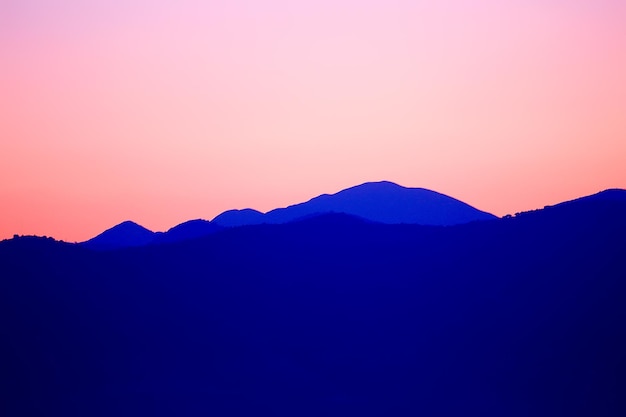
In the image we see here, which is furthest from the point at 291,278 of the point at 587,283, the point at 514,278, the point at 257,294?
the point at 587,283

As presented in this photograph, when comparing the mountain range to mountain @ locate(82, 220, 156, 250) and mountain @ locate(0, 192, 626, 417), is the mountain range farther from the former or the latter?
mountain @ locate(0, 192, 626, 417)

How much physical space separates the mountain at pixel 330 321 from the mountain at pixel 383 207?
22.4 m

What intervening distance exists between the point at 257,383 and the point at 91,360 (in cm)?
690

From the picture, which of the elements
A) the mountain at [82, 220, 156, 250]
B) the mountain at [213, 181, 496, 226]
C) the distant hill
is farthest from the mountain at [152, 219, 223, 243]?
the mountain at [213, 181, 496, 226]

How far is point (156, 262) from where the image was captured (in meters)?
42.6

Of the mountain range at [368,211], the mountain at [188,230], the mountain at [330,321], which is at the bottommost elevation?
the mountain at [330,321]

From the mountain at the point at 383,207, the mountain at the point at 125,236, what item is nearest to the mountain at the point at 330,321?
the mountain at the point at 383,207

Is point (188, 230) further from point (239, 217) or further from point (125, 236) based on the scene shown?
point (239, 217)

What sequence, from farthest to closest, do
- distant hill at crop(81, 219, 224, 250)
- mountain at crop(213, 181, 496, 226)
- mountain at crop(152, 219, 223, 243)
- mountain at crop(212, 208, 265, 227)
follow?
mountain at crop(212, 208, 265, 227)
mountain at crop(213, 181, 496, 226)
distant hill at crop(81, 219, 224, 250)
mountain at crop(152, 219, 223, 243)

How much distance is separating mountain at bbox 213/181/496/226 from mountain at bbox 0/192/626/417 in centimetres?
2245

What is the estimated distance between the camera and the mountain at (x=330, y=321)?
105 feet

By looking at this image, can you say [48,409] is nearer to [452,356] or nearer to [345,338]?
[345,338]

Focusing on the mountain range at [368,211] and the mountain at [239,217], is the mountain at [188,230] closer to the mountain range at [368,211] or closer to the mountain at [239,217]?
the mountain range at [368,211]

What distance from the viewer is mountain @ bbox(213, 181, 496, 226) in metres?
67.9
